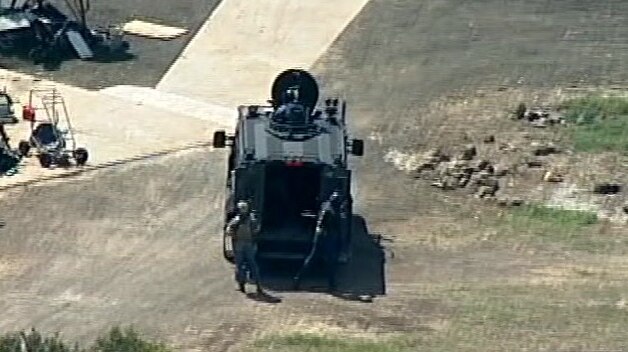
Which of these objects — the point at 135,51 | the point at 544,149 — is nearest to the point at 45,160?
the point at 135,51

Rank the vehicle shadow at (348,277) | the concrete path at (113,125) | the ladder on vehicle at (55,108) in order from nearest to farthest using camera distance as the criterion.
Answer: the vehicle shadow at (348,277), the concrete path at (113,125), the ladder on vehicle at (55,108)

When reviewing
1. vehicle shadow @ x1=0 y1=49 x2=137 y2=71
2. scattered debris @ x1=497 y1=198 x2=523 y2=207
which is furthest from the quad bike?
scattered debris @ x1=497 y1=198 x2=523 y2=207

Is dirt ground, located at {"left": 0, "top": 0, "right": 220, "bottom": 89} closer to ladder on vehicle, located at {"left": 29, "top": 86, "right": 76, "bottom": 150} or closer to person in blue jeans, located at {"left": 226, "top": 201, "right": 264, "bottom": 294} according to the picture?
ladder on vehicle, located at {"left": 29, "top": 86, "right": 76, "bottom": 150}

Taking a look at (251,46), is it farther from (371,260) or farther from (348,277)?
(348,277)

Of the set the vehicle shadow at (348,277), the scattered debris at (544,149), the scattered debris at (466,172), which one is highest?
the scattered debris at (544,149)

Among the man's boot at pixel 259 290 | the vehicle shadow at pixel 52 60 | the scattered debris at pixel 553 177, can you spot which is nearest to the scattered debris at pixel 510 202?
the scattered debris at pixel 553 177

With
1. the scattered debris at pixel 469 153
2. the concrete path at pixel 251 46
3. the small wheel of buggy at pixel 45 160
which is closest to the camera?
the small wheel of buggy at pixel 45 160

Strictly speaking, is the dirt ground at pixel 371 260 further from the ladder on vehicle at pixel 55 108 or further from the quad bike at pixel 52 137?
the ladder on vehicle at pixel 55 108

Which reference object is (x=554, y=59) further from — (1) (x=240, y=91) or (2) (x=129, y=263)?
(2) (x=129, y=263)
